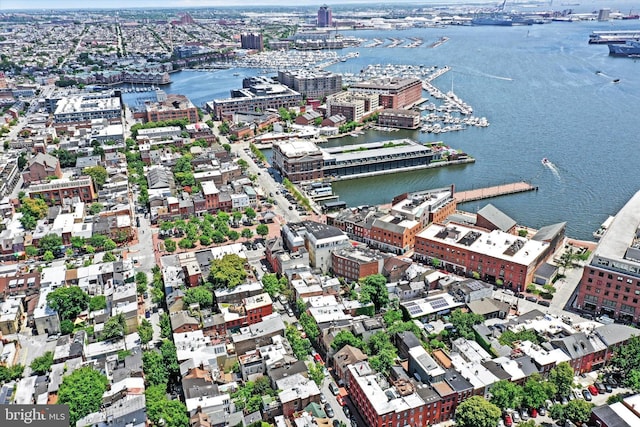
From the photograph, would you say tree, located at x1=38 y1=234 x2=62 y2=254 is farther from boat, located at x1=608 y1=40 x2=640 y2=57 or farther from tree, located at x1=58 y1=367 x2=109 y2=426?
boat, located at x1=608 y1=40 x2=640 y2=57

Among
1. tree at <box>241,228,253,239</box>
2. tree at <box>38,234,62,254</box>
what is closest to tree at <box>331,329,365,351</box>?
tree at <box>241,228,253,239</box>

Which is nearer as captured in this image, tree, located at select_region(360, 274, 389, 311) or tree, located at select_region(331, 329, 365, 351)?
tree, located at select_region(331, 329, 365, 351)

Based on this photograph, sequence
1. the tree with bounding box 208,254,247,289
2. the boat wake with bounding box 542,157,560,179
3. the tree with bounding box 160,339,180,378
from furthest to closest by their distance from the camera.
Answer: the boat wake with bounding box 542,157,560,179 → the tree with bounding box 208,254,247,289 → the tree with bounding box 160,339,180,378

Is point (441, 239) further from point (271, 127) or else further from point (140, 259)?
point (271, 127)

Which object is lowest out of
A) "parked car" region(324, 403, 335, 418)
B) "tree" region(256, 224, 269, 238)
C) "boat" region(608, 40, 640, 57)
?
"parked car" region(324, 403, 335, 418)

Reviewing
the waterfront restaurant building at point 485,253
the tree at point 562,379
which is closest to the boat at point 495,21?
the waterfront restaurant building at point 485,253

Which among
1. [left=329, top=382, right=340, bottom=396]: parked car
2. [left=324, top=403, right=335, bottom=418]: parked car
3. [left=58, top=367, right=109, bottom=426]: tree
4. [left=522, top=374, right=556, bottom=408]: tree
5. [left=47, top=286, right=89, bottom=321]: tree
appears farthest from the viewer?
[left=47, top=286, right=89, bottom=321]: tree

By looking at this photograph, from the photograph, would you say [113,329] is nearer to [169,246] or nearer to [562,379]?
[169,246]
